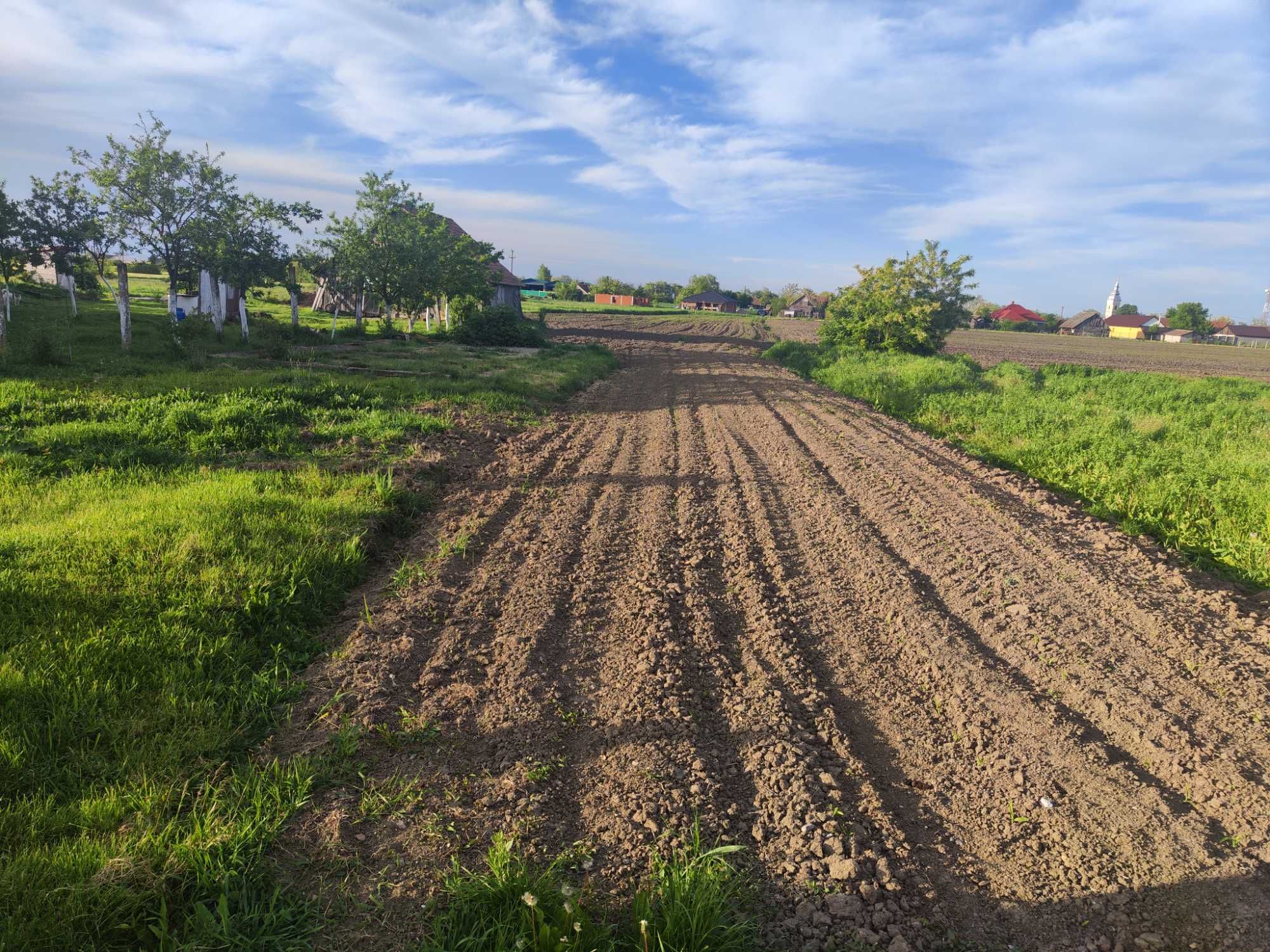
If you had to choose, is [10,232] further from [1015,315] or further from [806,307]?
[1015,315]

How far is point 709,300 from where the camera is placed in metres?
114

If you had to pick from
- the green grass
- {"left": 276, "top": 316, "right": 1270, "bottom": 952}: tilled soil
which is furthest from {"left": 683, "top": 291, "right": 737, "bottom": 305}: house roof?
{"left": 276, "top": 316, "right": 1270, "bottom": 952}: tilled soil

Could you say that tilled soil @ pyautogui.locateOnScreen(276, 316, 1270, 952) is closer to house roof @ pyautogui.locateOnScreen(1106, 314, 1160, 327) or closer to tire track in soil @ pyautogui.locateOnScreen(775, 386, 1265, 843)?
tire track in soil @ pyautogui.locateOnScreen(775, 386, 1265, 843)

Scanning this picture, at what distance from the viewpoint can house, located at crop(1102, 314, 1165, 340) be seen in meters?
101

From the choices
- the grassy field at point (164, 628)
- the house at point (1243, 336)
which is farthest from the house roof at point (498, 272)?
the house at point (1243, 336)

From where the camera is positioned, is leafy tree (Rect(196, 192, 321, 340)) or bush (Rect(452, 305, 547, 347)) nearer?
leafy tree (Rect(196, 192, 321, 340))

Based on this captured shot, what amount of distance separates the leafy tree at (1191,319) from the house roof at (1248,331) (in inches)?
89.0

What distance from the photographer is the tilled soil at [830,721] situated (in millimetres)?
2727

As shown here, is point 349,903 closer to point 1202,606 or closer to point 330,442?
point 1202,606

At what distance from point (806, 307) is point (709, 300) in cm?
1705

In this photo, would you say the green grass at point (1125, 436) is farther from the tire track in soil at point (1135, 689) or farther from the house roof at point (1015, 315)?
the house roof at point (1015, 315)

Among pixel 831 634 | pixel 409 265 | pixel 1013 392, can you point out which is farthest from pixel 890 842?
pixel 409 265

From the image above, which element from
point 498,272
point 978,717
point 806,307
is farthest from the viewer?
point 806,307

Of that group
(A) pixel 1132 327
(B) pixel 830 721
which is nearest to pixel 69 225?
(B) pixel 830 721
